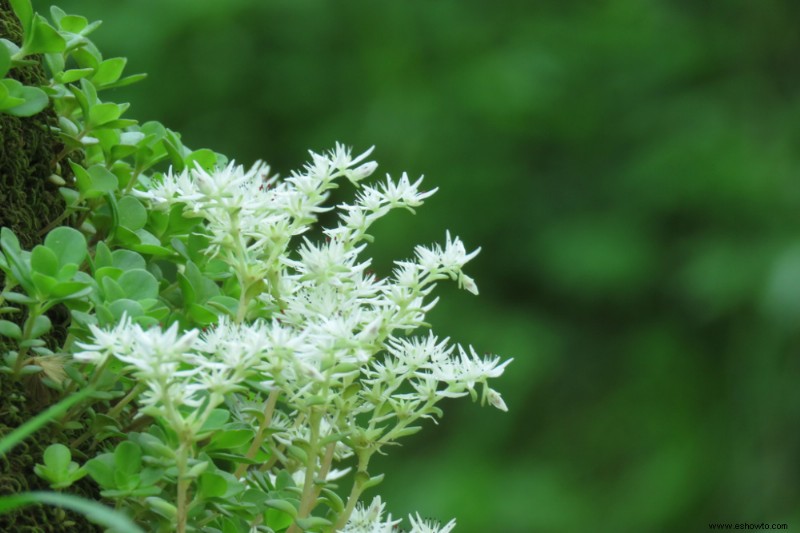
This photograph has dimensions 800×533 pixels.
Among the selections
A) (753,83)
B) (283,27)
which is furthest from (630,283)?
(283,27)

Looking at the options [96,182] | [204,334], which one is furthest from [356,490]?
[96,182]

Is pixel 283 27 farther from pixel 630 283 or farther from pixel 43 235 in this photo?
pixel 43 235

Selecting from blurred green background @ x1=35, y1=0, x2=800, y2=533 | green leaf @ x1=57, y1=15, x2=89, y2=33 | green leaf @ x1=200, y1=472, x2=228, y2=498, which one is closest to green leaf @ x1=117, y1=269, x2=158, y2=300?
green leaf @ x1=200, y1=472, x2=228, y2=498

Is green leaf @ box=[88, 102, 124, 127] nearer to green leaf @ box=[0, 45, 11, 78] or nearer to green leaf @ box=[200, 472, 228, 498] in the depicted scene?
green leaf @ box=[0, 45, 11, 78]

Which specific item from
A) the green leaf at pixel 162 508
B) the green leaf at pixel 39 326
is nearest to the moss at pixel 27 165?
the green leaf at pixel 39 326

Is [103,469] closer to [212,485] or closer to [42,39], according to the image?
[212,485]
